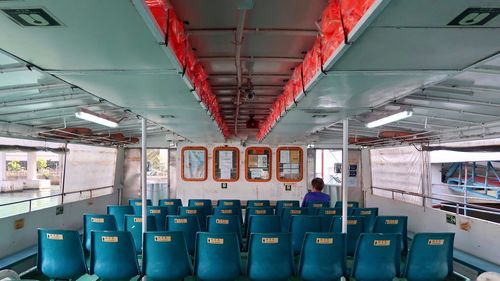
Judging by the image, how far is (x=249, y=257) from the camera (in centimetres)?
308

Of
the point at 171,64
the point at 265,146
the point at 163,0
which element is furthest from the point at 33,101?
the point at 265,146

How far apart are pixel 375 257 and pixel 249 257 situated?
120cm

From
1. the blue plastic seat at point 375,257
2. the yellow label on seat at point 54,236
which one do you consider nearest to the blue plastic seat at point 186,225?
the yellow label on seat at point 54,236

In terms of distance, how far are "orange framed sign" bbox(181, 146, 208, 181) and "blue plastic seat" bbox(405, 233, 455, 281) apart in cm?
715

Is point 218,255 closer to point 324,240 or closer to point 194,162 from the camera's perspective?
point 324,240

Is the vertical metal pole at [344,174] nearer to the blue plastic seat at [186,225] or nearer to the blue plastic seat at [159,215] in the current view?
the blue plastic seat at [186,225]

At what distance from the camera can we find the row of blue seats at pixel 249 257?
119 inches

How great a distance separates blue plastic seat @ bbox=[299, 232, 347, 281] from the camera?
3070mm

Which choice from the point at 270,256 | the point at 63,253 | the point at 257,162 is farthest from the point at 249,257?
the point at 257,162

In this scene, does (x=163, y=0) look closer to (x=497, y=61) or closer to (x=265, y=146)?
(x=497, y=61)

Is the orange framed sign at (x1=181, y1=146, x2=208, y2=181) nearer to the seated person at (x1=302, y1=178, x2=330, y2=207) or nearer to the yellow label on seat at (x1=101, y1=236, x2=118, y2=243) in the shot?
the seated person at (x1=302, y1=178, x2=330, y2=207)

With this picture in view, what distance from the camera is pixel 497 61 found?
2695 mm

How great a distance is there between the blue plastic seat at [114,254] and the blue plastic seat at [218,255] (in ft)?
2.18

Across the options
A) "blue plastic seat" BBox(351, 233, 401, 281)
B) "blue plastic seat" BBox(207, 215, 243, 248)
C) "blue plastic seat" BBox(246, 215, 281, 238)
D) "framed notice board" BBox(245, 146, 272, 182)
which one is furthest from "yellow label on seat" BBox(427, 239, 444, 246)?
"framed notice board" BBox(245, 146, 272, 182)
